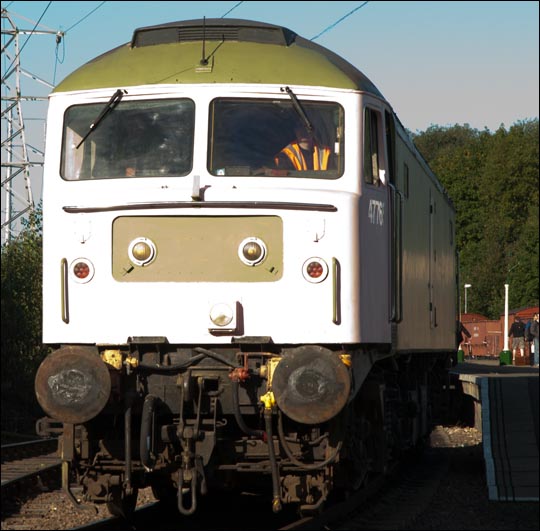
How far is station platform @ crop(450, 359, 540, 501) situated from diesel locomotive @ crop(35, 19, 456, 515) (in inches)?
61.8

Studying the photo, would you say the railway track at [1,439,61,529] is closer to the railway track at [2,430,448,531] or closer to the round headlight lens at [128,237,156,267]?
the railway track at [2,430,448,531]

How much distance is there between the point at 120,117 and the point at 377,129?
1.99 m

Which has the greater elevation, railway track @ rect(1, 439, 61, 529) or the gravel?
railway track @ rect(1, 439, 61, 529)

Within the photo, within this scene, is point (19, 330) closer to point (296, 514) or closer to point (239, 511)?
point (239, 511)

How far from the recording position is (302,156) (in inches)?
350

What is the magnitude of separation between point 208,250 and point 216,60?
1.53 meters

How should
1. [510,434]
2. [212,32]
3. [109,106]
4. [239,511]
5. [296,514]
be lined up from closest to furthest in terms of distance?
[109,106] → [212,32] → [296,514] → [239,511] → [510,434]

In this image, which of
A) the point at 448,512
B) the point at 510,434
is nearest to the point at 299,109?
the point at 448,512

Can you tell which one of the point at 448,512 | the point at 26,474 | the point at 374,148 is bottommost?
the point at 448,512

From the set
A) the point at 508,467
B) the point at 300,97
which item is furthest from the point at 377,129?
the point at 508,467

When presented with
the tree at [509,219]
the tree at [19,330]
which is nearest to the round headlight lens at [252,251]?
the tree at [509,219]

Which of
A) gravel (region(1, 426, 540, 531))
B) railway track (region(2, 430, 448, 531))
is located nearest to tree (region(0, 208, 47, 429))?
railway track (region(2, 430, 448, 531))

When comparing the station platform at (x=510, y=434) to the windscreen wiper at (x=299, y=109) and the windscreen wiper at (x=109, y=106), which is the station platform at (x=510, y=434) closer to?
the windscreen wiper at (x=299, y=109)

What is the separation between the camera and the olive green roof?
8938mm
